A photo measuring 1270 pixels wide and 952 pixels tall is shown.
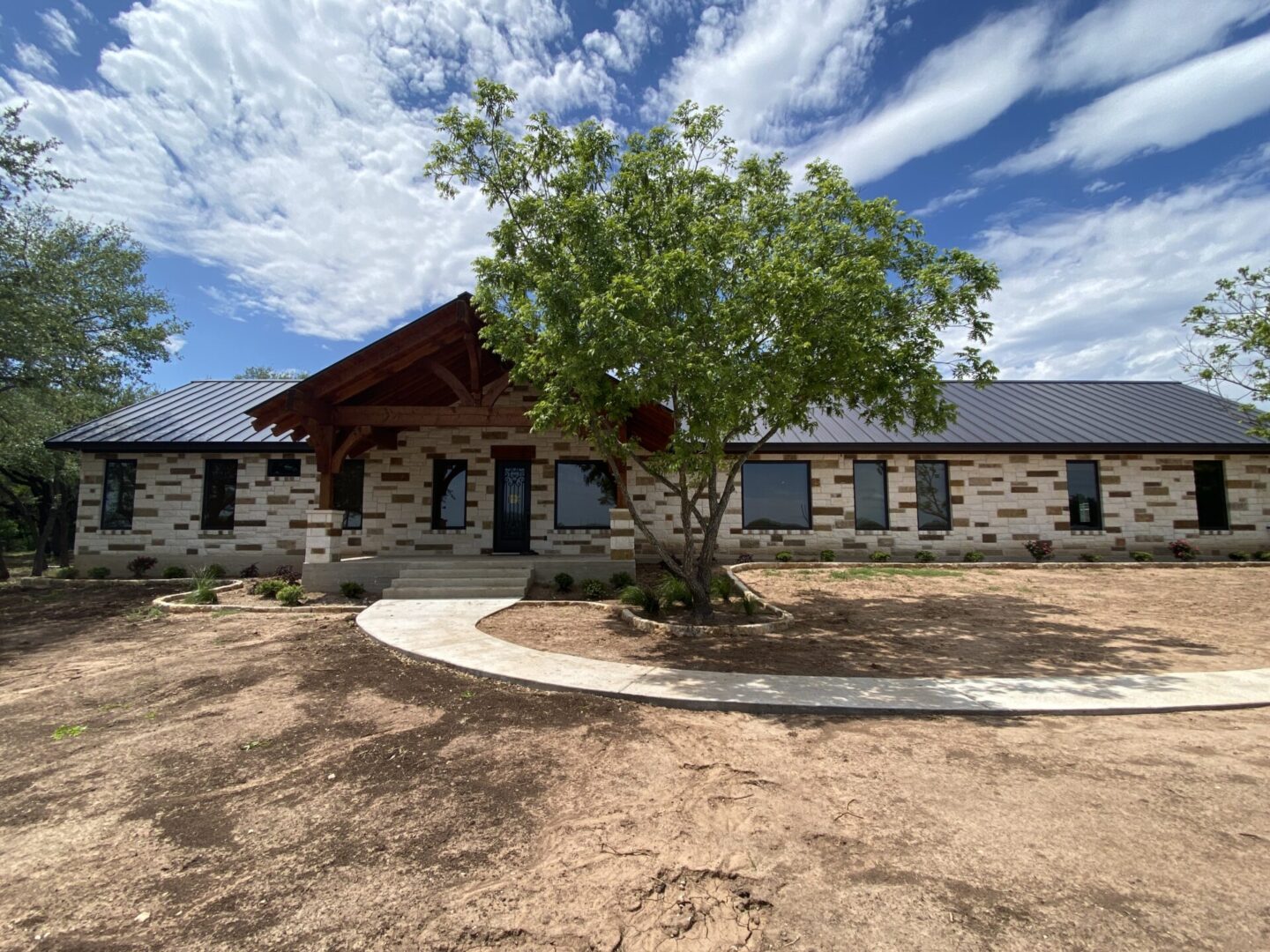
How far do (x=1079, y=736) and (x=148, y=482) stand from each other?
1804 centimetres

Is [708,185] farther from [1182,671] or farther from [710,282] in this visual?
[1182,671]

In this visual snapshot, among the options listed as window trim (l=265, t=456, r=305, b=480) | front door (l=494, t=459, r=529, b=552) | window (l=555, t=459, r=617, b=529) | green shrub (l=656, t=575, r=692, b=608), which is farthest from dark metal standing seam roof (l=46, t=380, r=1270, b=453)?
green shrub (l=656, t=575, r=692, b=608)

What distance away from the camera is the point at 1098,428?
15602 mm

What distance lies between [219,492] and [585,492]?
8912 millimetres

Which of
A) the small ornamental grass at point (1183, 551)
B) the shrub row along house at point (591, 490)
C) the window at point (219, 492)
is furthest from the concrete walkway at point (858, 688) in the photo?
the small ornamental grass at point (1183, 551)

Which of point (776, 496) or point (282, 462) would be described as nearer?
point (282, 462)

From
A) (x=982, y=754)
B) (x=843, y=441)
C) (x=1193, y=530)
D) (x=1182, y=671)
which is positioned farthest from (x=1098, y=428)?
(x=982, y=754)

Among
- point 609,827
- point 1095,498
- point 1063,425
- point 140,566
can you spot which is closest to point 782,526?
point 1095,498

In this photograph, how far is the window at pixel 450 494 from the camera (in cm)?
1406

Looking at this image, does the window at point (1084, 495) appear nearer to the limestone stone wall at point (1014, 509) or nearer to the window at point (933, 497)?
the limestone stone wall at point (1014, 509)

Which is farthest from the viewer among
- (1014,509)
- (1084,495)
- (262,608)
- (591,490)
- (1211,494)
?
(1211,494)

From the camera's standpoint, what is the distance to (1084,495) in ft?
49.5

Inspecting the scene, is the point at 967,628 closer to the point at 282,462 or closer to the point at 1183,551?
the point at 1183,551

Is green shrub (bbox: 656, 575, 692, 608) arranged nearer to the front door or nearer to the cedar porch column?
the front door
